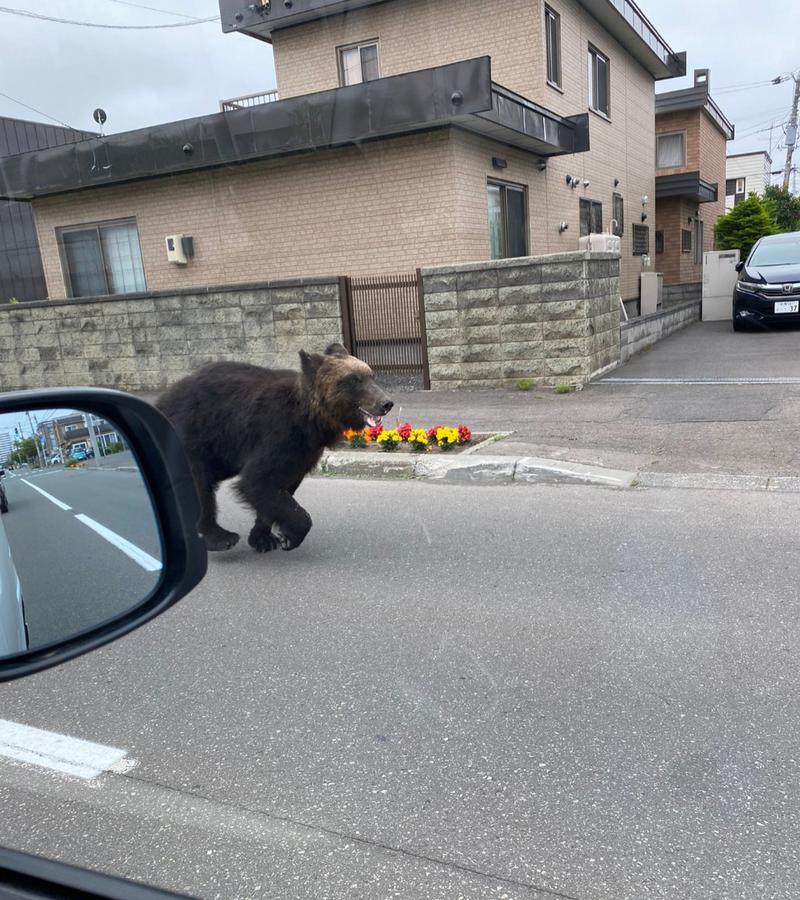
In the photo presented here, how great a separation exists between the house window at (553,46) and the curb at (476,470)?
36.1ft

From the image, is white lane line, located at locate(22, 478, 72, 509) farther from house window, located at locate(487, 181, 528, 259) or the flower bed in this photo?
house window, located at locate(487, 181, 528, 259)

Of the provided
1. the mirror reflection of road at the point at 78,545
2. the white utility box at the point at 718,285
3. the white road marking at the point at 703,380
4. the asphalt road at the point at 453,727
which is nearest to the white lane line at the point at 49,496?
the mirror reflection of road at the point at 78,545

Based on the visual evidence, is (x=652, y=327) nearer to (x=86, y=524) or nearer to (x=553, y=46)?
(x=553, y=46)

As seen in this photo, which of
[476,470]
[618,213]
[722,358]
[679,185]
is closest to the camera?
[476,470]

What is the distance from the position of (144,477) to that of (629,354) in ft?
41.5

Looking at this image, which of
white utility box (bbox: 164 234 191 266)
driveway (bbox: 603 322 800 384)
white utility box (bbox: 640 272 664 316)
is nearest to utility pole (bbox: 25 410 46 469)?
driveway (bbox: 603 322 800 384)

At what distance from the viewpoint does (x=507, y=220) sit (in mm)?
14555

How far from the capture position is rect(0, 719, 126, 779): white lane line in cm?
302

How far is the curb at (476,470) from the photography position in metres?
6.79

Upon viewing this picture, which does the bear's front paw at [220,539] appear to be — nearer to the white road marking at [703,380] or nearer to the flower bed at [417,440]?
the flower bed at [417,440]

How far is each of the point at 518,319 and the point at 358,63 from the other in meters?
8.58

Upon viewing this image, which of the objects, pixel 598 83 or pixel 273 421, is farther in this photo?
pixel 598 83

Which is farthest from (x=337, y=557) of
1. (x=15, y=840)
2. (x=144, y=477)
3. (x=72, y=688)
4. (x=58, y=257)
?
(x=58, y=257)

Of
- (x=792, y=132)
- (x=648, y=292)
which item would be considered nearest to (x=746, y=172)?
(x=792, y=132)
